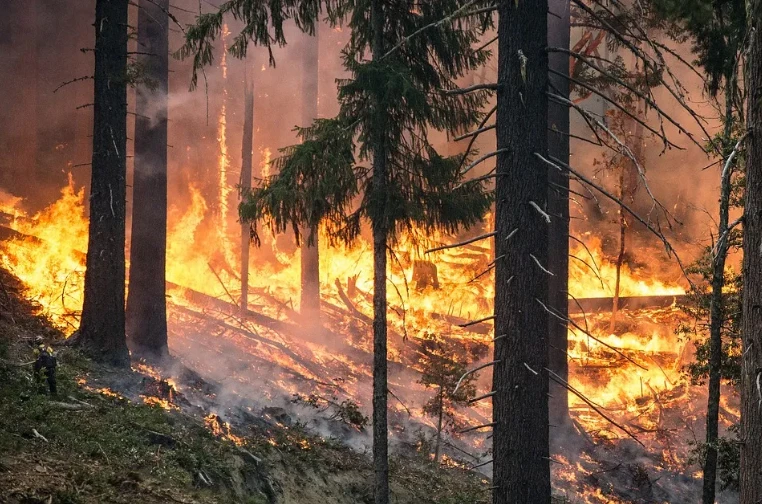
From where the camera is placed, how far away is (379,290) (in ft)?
31.1

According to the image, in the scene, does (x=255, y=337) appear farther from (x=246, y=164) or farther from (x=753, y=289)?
(x=753, y=289)

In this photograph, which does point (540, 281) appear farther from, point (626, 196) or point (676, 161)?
point (676, 161)

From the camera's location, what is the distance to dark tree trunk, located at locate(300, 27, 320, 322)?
839 inches

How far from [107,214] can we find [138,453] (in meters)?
4.98

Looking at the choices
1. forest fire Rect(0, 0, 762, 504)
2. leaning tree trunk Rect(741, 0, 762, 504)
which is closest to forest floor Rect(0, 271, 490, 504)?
forest fire Rect(0, 0, 762, 504)

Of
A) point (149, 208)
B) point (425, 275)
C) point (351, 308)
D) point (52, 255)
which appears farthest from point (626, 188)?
point (52, 255)

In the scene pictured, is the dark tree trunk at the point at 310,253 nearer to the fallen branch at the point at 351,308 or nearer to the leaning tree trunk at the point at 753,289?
the fallen branch at the point at 351,308

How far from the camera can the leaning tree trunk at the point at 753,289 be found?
5.47 meters

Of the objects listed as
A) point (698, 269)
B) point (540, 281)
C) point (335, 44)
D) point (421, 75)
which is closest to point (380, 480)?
point (540, 281)

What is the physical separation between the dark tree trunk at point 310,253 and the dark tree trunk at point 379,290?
11419 mm

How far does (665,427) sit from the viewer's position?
18.5 m

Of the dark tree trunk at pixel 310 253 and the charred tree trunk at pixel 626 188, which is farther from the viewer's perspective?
the charred tree trunk at pixel 626 188

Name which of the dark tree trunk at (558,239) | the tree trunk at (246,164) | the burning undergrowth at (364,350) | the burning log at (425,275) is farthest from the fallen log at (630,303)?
the tree trunk at (246,164)

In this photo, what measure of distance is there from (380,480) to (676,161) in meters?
28.5
